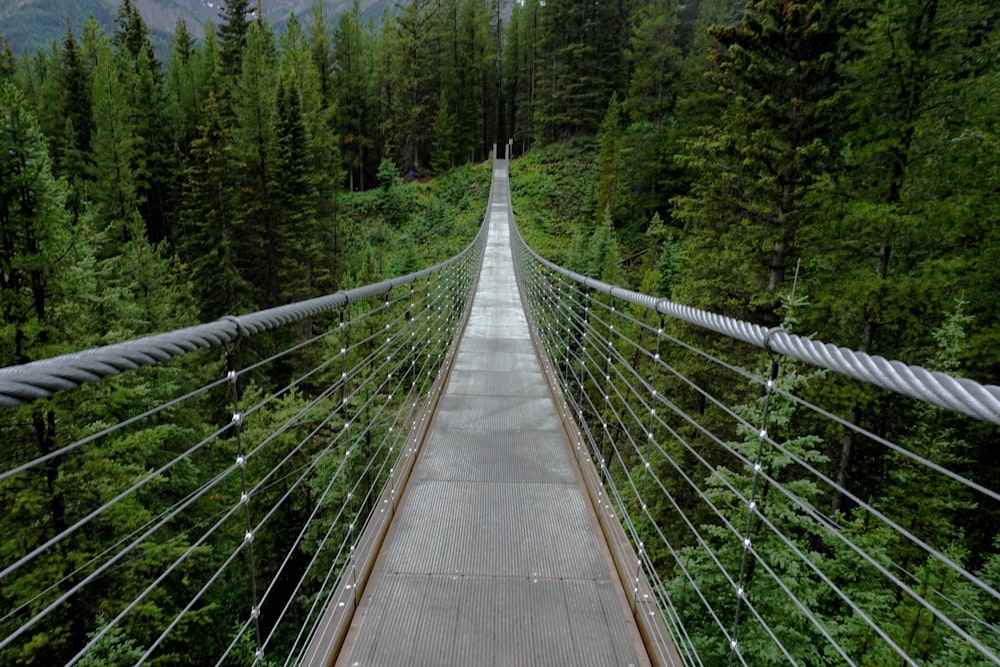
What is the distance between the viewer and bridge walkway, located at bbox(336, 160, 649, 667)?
2.06 m

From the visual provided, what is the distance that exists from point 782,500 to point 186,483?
11.7 metres

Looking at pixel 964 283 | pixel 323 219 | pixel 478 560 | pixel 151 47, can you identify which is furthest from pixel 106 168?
pixel 964 283

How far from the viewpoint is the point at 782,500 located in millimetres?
5387

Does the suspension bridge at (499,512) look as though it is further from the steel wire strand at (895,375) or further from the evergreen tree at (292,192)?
the evergreen tree at (292,192)

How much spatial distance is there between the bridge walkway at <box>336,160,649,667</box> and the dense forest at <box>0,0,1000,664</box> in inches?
213

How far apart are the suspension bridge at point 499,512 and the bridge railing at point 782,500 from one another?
0.10 feet

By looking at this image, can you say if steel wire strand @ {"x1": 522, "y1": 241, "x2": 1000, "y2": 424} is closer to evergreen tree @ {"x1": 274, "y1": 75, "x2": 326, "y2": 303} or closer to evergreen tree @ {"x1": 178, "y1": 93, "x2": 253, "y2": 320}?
evergreen tree @ {"x1": 274, "y1": 75, "x2": 326, "y2": 303}

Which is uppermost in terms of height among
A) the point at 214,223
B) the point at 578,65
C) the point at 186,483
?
the point at 578,65

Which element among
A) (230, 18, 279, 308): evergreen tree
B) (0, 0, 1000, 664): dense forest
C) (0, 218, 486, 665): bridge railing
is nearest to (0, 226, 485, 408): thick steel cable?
(0, 218, 486, 665): bridge railing

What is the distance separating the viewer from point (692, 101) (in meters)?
19.0

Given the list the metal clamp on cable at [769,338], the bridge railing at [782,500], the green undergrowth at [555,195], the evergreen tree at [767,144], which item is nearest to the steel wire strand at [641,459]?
the bridge railing at [782,500]

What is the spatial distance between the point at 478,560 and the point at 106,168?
2587cm

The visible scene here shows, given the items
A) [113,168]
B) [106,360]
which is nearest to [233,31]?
[113,168]

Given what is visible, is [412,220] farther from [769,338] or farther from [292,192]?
[769,338]
